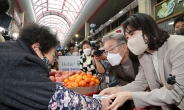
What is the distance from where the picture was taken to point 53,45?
1.04 meters

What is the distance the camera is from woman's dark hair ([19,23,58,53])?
0.92m

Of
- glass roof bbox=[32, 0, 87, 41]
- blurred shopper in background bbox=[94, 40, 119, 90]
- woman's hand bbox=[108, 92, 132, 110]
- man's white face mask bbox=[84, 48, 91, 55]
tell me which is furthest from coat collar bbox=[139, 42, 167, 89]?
glass roof bbox=[32, 0, 87, 41]

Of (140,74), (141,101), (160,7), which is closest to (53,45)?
(141,101)

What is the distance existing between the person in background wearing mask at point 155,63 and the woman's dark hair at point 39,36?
2.13 ft

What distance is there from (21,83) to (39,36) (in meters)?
0.38

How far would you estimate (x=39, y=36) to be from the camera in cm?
95

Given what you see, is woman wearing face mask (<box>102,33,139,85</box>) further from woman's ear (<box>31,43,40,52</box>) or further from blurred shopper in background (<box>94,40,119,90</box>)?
woman's ear (<box>31,43,40,52</box>)

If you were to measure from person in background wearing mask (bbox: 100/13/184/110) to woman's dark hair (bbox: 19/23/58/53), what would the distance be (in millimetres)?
649

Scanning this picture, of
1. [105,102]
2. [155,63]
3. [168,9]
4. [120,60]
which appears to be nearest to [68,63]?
[120,60]

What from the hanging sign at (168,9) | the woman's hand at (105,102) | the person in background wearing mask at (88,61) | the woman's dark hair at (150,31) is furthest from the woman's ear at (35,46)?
the hanging sign at (168,9)

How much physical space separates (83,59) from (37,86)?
2.21m

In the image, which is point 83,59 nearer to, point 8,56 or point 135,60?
point 135,60

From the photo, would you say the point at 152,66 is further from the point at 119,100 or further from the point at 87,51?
the point at 87,51

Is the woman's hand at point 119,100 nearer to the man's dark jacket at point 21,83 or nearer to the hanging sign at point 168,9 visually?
the man's dark jacket at point 21,83
